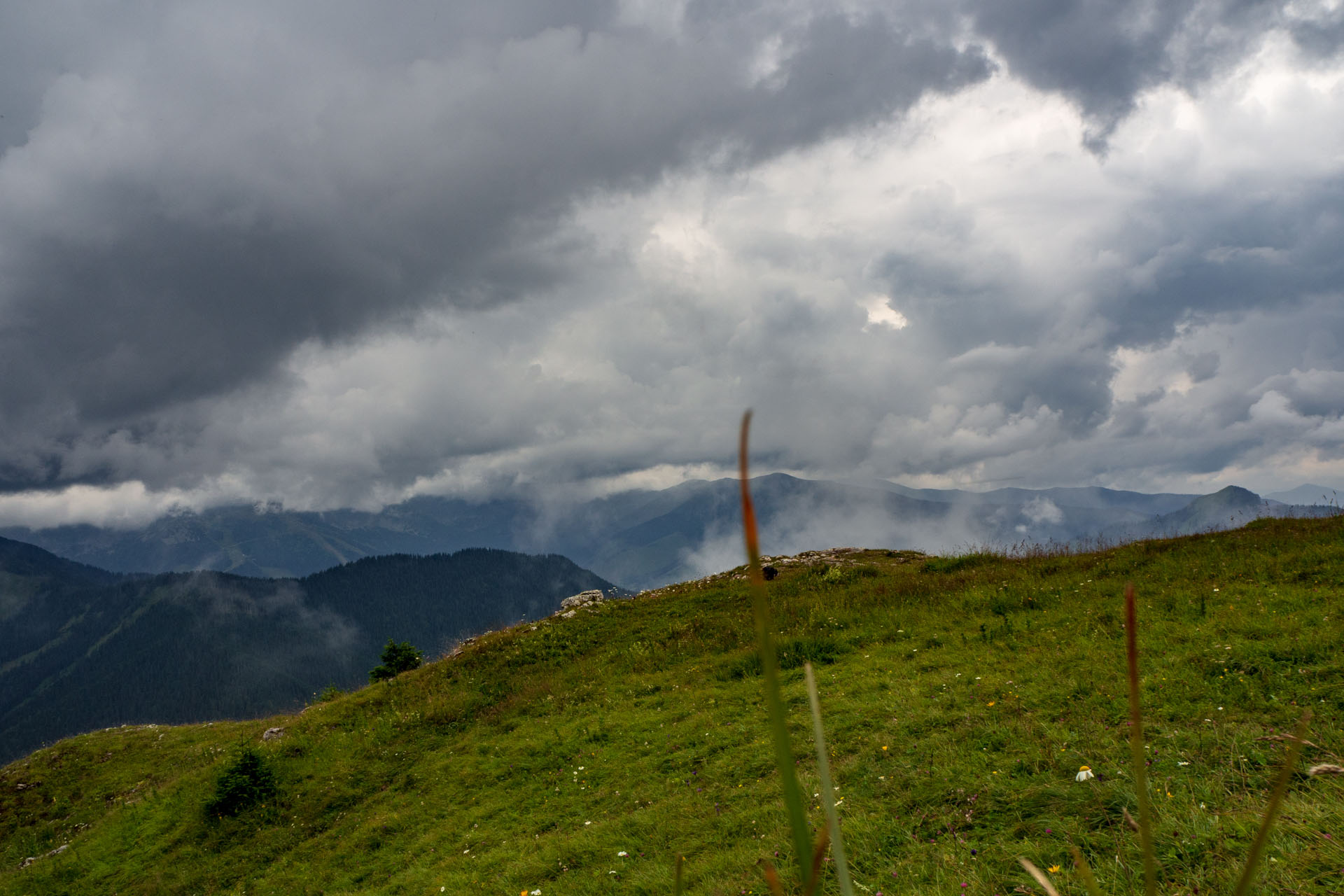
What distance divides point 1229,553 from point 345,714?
81.1ft

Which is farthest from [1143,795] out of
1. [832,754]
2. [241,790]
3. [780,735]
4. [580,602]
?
[580,602]

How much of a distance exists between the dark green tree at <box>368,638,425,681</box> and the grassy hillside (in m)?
5.06

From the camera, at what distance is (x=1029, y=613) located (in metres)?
14.6

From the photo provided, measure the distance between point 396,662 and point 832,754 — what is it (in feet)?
78.5

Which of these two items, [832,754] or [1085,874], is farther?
[832,754]

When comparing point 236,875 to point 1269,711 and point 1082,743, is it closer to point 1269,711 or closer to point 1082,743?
point 1082,743

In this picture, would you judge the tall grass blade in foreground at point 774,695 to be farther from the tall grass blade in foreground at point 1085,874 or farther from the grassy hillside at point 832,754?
the grassy hillside at point 832,754

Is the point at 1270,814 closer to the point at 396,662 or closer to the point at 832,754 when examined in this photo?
the point at 832,754

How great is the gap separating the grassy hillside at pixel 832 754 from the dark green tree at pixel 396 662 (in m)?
5.06

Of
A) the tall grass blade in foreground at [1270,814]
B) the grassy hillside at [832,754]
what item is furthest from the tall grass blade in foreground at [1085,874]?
the grassy hillside at [832,754]

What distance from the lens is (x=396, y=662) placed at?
28.6 metres

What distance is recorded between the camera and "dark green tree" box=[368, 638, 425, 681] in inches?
1122

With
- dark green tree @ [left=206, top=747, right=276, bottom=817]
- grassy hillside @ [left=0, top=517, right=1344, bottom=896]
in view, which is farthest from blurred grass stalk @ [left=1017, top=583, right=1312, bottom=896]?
dark green tree @ [left=206, top=747, right=276, bottom=817]

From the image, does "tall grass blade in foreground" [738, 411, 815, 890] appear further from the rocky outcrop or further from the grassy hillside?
the rocky outcrop
